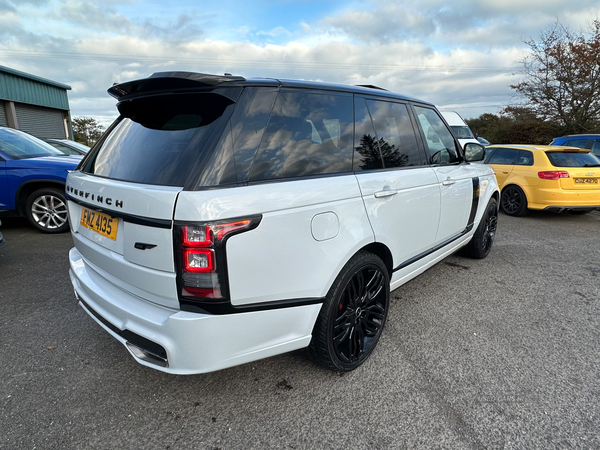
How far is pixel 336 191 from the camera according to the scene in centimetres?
201

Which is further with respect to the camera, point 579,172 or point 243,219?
point 579,172

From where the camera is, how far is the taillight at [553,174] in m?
6.64

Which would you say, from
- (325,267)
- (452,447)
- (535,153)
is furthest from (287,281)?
(535,153)

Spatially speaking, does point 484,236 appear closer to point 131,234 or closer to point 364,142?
point 364,142

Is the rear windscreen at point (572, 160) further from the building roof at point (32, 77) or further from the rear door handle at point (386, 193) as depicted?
the building roof at point (32, 77)

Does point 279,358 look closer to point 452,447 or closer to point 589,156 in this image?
point 452,447

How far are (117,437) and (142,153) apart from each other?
1470 mm

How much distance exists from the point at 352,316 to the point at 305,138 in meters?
1.14

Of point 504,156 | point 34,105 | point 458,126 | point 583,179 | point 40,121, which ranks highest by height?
point 34,105

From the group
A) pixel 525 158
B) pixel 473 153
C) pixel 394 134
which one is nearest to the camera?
pixel 394 134

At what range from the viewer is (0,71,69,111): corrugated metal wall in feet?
56.5

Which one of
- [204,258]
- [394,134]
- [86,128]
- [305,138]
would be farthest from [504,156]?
[86,128]

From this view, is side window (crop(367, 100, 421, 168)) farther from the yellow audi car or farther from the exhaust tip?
the yellow audi car

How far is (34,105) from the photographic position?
19.7 metres
